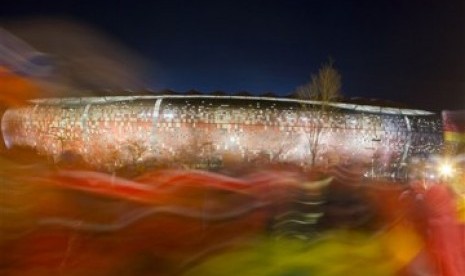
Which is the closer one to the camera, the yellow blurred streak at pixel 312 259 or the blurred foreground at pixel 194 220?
the blurred foreground at pixel 194 220

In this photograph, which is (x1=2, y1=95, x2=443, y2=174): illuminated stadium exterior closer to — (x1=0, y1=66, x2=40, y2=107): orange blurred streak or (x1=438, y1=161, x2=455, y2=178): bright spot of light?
(x1=438, y1=161, x2=455, y2=178): bright spot of light

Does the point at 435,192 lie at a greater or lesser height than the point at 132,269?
greater

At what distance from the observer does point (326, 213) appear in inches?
241

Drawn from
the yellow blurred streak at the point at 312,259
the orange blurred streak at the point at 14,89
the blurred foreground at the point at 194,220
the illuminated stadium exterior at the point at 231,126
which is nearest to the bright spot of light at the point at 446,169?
the blurred foreground at the point at 194,220

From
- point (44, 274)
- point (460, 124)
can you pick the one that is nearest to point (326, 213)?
point (460, 124)

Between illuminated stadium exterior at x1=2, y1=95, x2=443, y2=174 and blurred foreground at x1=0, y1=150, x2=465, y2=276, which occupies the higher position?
illuminated stadium exterior at x1=2, y1=95, x2=443, y2=174

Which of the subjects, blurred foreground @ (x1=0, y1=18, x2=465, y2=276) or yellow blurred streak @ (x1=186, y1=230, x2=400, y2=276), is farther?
yellow blurred streak @ (x1=186, y1=230, x2=400, y2=276)

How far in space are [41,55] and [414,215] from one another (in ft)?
12.3

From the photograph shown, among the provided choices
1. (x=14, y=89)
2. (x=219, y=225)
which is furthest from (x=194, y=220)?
(x=14, y=89)

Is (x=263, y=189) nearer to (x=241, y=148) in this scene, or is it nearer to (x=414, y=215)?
(x=414, y=215)

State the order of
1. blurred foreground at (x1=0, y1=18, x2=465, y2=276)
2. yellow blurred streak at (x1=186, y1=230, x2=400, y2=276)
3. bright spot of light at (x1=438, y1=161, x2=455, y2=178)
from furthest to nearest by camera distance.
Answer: bright spot of light at (x1=438, y1=161, x2=455, y2=178) < yellow blurred streak at (x1=186, y1=230, x2=400, y2=276) < blurred foreground at (x1=0, y1=18, x2=465, y2=276)

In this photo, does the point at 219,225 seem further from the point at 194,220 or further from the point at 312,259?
the point at 312,259

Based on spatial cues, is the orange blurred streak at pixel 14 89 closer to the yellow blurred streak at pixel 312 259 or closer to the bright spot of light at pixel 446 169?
the yellow blurred streak at pixel 312 259

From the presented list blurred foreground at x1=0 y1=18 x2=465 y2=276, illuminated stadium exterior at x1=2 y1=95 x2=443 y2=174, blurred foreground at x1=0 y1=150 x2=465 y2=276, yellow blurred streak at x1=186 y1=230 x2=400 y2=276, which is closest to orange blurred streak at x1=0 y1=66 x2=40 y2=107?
blurred foreground at x1=0 y1=18 x2=465 y2=276
